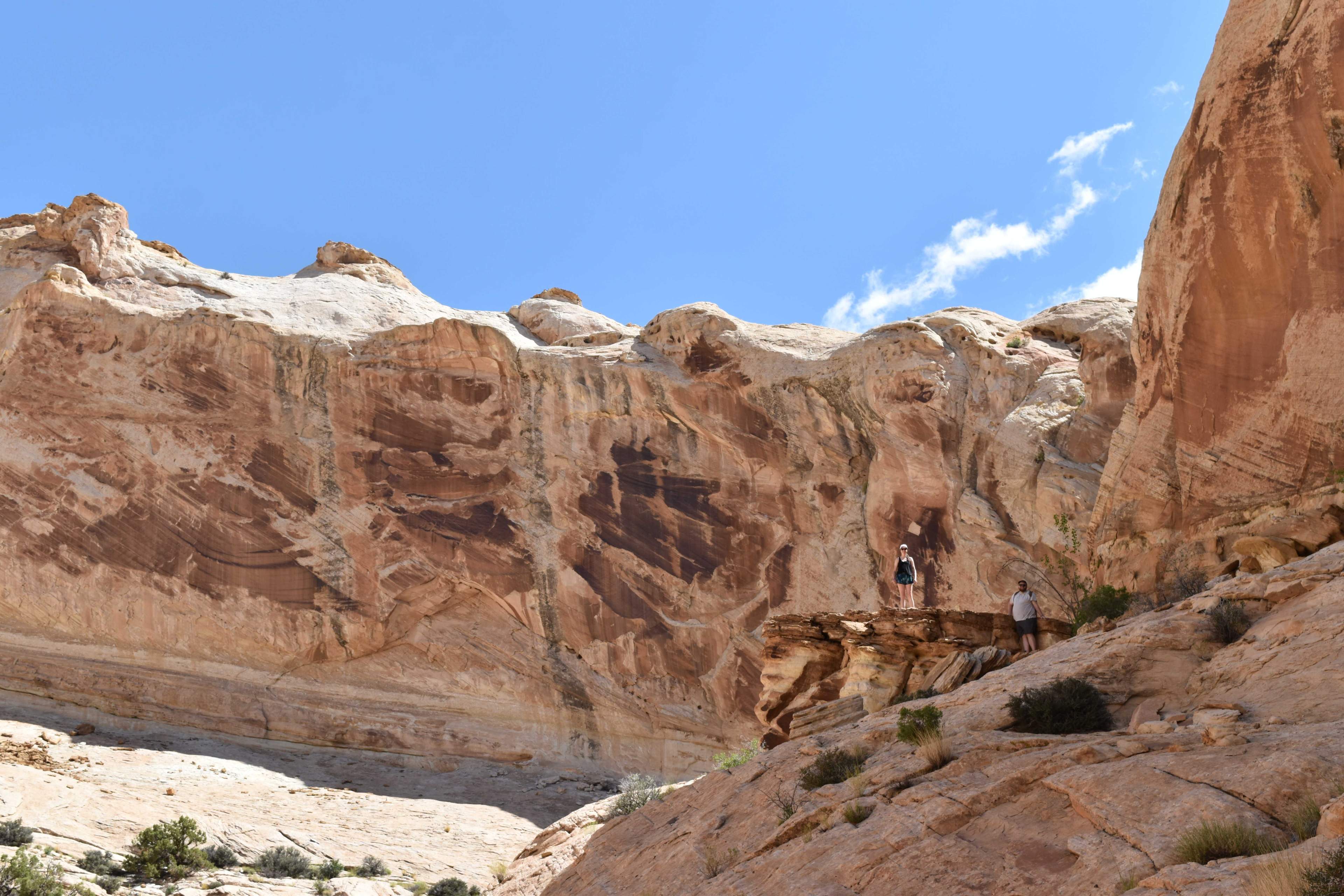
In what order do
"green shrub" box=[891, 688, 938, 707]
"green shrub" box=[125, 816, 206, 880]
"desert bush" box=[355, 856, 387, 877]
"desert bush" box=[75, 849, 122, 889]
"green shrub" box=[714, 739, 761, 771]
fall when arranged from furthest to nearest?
"desert bush" box=[355, 856, 387, 877]
"green shrub" box=[125, 816, 206, 880]
"desert bush" box=[75, 849, 122, 889]
"green shrub" box=[714, 739, 761, 771]
"green shrub" box=[891, 688, 938, 707]

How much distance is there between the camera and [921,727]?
1015cm

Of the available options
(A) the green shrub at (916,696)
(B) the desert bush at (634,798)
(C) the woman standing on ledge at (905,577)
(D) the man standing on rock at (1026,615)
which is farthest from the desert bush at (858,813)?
(C) the woman standing on ledge at (905,577)

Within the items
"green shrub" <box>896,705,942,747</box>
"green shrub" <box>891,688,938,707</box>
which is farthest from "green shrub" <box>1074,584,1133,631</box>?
"green shrub" <box>896,705,942,747</box>

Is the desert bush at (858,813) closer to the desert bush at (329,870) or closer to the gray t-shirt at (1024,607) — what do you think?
the gray t-shirt at (1024,607)

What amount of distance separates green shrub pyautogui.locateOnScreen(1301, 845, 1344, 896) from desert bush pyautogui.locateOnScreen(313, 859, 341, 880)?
61.0ft

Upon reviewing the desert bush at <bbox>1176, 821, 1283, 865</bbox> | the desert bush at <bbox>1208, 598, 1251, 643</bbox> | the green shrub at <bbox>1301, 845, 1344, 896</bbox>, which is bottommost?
the green shrub at <bbox>1301, 845, 1344, 896</bbox>

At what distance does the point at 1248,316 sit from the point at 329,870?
61.4ft

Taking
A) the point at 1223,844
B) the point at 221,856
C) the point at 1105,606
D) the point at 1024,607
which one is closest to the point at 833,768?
the point at 1223,844

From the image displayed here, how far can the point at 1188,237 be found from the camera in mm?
16391

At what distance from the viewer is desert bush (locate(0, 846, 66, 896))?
1547 cm

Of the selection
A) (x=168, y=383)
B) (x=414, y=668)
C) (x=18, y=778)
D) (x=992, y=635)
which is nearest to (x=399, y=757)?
(x=414, y=668)

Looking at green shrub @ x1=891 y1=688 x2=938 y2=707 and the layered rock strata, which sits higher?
the layered rock strata

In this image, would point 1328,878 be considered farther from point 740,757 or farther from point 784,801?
point 740,757

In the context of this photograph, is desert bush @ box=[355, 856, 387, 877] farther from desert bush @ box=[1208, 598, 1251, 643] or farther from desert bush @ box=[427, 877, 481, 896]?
desert bush @ box=[1208, 598, 1251, 643]
